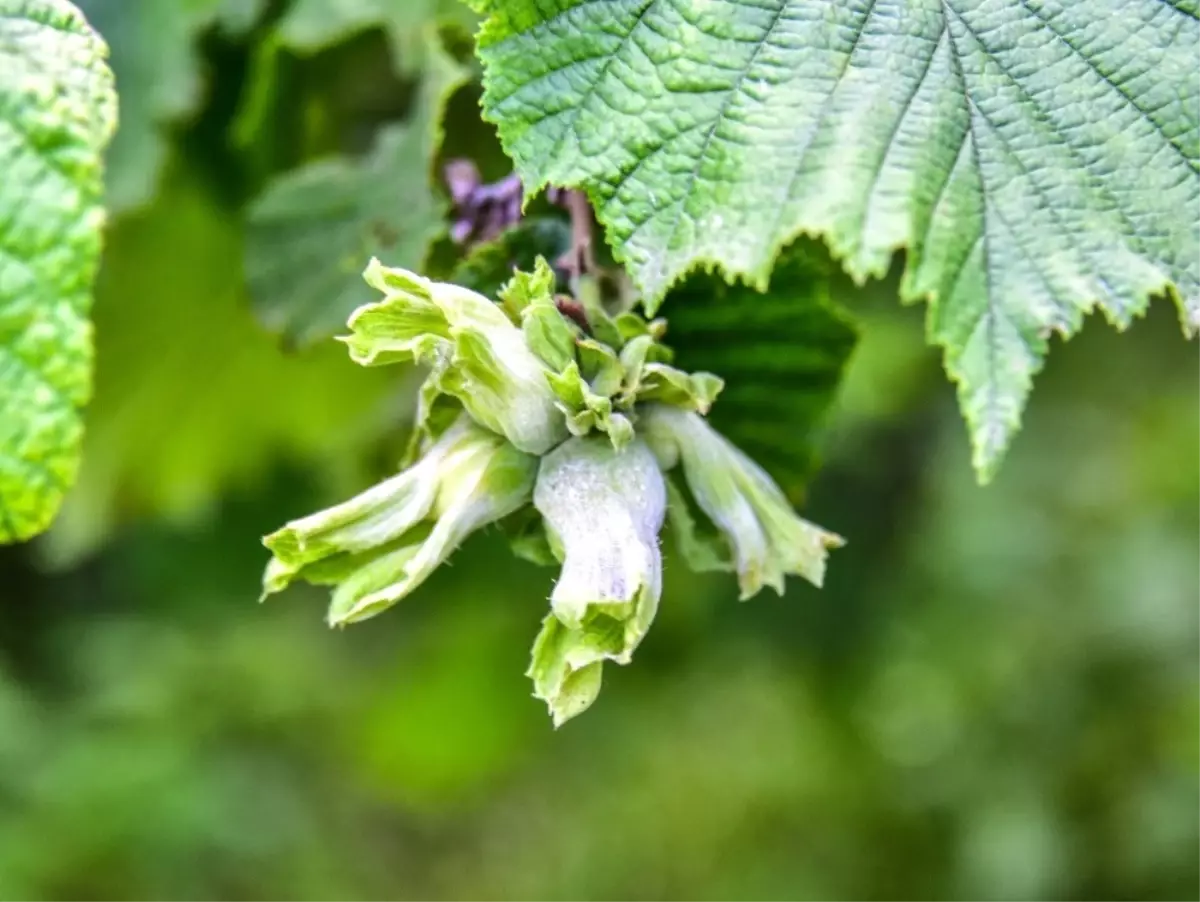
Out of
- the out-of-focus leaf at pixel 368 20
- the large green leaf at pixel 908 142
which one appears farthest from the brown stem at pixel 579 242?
the out-of-focus leaf at pixel 368 20

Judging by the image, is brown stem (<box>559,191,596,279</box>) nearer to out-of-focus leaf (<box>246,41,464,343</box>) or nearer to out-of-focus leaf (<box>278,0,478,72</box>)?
out-of-focus leaf (<box>246,41,464,343</box>)

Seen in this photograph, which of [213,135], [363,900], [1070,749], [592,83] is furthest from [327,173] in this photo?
[363,900]

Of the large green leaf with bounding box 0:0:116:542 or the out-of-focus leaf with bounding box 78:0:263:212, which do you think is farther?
the out-of-focus leaf with bounding box 78:0:263:212

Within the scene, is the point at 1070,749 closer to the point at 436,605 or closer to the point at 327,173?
the point at 436,605

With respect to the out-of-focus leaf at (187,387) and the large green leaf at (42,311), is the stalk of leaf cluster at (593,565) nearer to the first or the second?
the large green leaf at (42,311)

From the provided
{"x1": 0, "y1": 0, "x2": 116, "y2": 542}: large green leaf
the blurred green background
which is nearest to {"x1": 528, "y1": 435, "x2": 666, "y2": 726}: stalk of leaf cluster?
{"x1": 0, "y1": 0, "x2": 116, "y2": 542}: large green leaf

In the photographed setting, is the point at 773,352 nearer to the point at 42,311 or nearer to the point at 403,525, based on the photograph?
the point at 403,525
